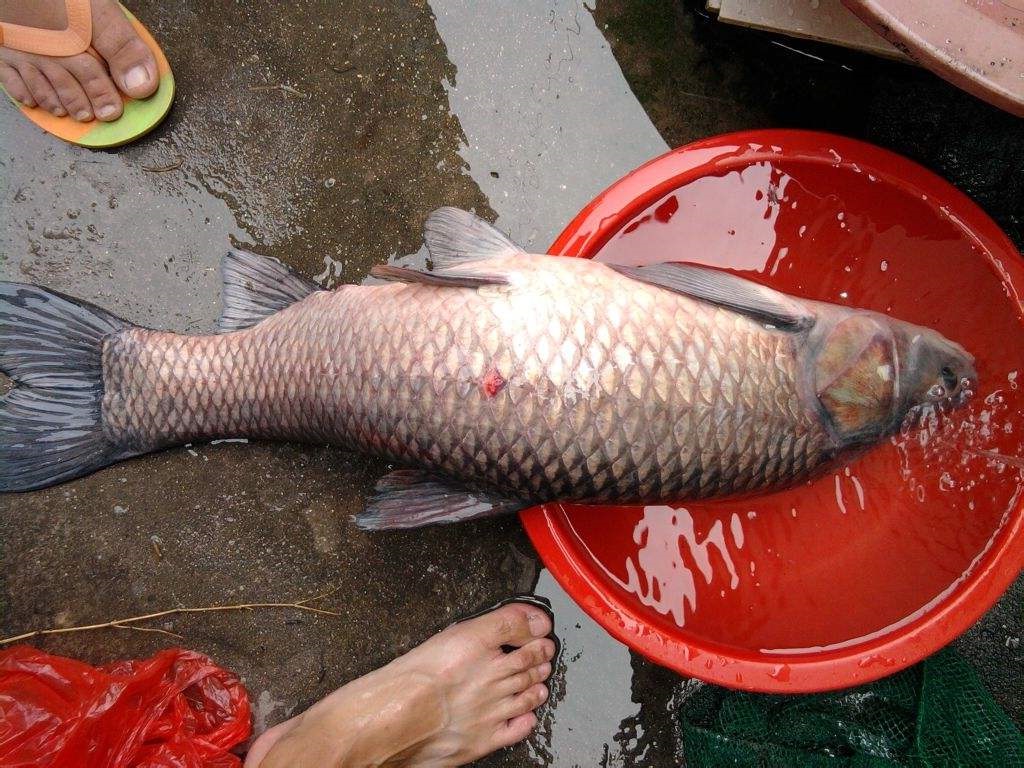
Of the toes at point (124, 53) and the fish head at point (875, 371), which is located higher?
the toes at point (124, 53)

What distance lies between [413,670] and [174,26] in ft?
7.25

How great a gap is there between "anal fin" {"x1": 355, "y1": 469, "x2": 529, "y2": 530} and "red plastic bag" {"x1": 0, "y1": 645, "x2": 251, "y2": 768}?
993 mm

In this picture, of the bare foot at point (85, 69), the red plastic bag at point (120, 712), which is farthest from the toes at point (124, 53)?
the red plastic bag at point (120, 712)

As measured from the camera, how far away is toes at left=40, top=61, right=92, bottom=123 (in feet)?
7.10

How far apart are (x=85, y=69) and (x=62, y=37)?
12 cm

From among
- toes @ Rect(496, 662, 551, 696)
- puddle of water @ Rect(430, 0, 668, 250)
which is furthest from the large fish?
toes @ Rect(496, 662, 551, 696)

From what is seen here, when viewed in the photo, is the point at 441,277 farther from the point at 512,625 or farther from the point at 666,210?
the point at 512,625

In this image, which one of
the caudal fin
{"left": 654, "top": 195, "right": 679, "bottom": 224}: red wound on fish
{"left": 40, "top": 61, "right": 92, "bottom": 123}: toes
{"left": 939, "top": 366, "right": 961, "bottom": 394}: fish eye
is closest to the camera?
{"left": 939, "top": 366, "right": 961, "bottom": 394}: fish eye

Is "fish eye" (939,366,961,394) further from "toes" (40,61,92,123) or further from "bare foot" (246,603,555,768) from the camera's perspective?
"toes" (40,61,92,123)

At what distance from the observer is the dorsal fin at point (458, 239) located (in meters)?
1.81

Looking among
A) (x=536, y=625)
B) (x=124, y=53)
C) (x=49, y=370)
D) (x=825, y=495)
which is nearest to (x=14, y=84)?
(x=124, y=53)

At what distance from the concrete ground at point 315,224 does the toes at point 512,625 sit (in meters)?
0.08

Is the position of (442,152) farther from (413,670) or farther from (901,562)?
(901,562)

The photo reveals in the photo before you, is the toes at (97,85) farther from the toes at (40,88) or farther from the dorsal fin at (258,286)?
the dorsal fin at (258,286)
